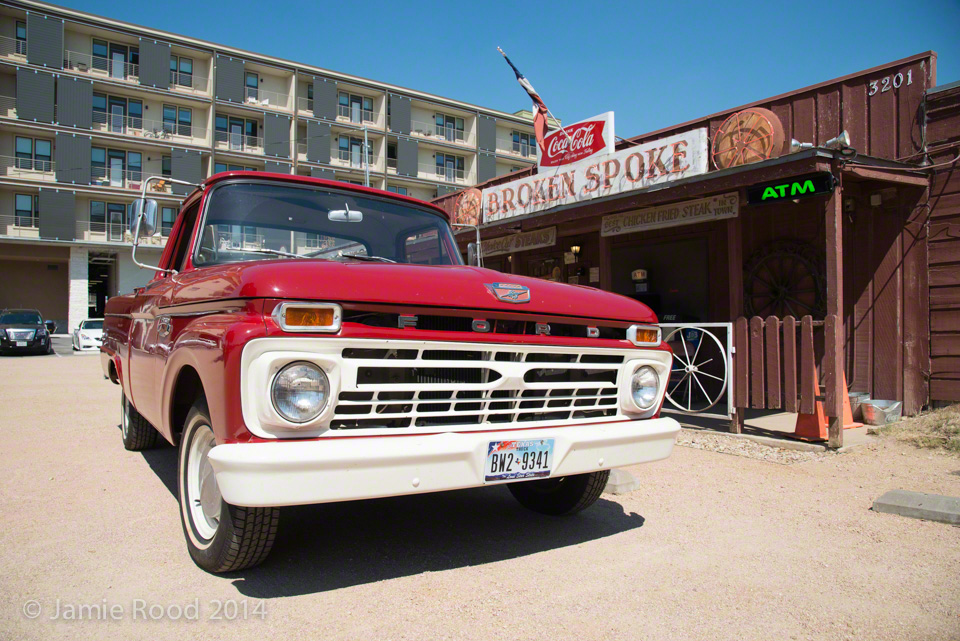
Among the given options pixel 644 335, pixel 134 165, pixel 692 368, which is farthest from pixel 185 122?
pixel 644 335

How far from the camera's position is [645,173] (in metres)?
7.75

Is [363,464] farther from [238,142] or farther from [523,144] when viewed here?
[523,144]

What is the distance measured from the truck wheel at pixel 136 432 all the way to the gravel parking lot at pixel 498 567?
54cm

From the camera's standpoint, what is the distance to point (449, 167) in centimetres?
4469

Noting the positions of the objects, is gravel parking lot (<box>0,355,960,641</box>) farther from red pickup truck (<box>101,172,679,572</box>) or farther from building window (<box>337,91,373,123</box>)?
building window (<box>337,91,373,123</box>)

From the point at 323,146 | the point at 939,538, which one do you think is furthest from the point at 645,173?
the point at 323,146

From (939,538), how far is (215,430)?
3879 millimetres

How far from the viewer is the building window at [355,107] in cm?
4034

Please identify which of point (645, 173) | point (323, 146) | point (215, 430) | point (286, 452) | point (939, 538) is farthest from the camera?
point (323, 146)

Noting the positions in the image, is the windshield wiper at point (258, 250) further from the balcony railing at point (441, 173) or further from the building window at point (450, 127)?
the building window at point (450, 127)

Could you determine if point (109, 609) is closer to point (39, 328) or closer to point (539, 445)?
point (539, 445)

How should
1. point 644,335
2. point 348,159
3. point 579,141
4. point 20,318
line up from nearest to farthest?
point 644,335 → point 579,141 → point 20,318 → point 348,159

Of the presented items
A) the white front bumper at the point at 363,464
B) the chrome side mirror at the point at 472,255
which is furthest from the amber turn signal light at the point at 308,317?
the chrome side mirror at the point at 472,255

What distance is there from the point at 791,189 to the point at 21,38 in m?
38.3
